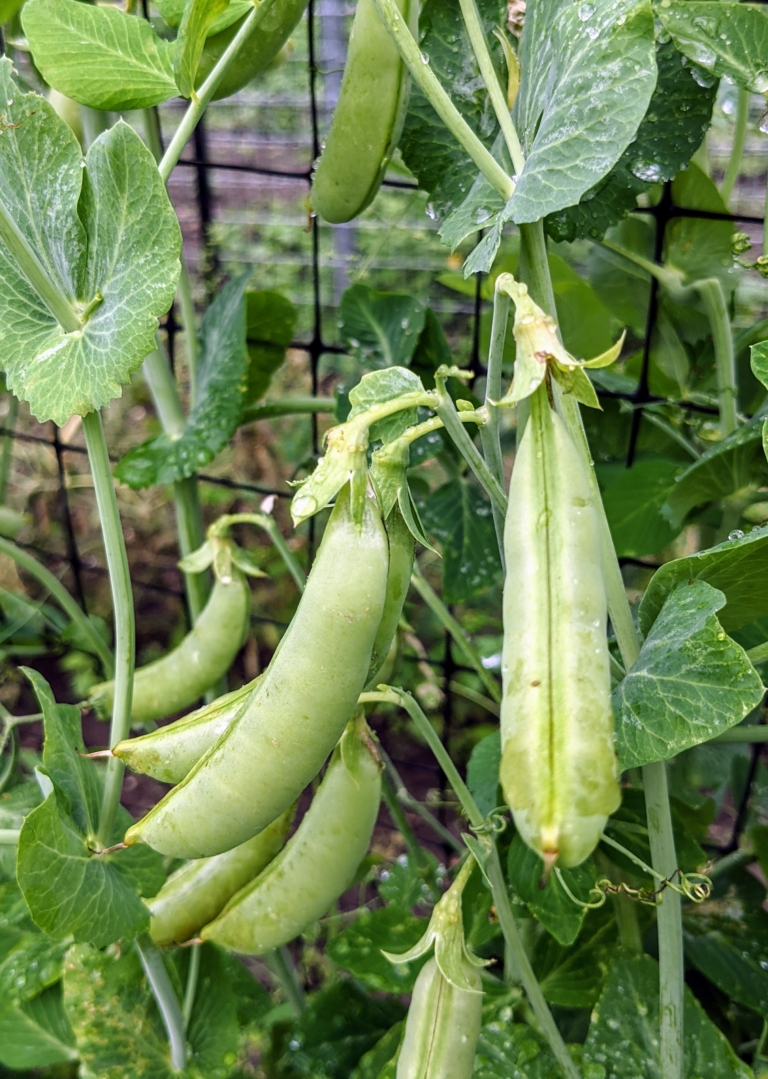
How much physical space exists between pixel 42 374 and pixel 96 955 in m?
0.55

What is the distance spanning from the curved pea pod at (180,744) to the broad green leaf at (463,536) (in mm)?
364

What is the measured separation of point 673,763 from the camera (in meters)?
0.91

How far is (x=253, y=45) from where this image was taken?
2.21 feet

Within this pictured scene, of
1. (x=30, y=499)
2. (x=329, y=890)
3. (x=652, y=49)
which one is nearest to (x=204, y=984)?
(x=329, y=890)

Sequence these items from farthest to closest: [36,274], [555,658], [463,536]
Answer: [463,536]
[36,274]
[555,658]

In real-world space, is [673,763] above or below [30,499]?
above

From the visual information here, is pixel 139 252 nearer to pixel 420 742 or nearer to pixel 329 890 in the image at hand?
pixel 329 890

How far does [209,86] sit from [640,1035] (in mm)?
749

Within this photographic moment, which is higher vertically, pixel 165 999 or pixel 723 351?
pixel 723 351

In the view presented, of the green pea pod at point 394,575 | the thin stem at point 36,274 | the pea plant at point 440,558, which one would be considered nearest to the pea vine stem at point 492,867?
the pea plant at point 440,558

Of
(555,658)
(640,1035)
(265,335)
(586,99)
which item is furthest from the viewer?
(265,335)

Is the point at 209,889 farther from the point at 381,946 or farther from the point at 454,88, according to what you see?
the point at 454,88

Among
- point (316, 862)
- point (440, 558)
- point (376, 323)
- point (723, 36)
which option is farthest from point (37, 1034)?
point (723, 36)

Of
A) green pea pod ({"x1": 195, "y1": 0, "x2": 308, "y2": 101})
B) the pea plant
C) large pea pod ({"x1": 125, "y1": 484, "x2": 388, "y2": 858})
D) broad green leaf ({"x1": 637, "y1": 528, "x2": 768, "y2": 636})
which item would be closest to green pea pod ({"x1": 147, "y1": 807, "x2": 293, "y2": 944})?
the pea plant
